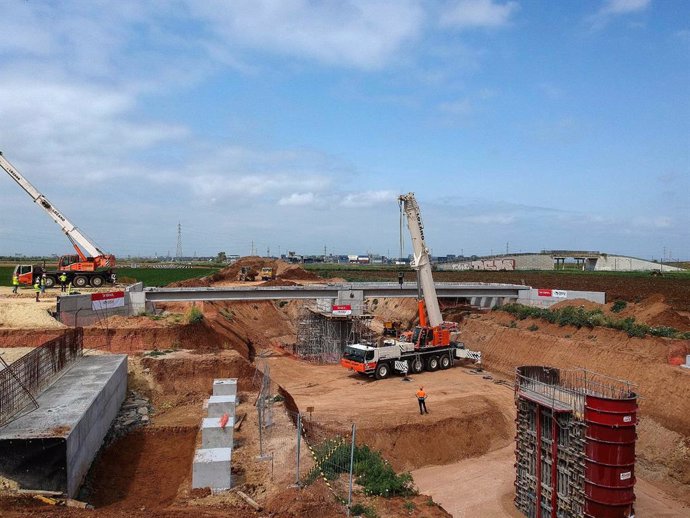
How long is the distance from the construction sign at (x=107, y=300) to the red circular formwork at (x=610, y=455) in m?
28.4

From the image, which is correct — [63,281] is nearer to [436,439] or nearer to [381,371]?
[381,371]

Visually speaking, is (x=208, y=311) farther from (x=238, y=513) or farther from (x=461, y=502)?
(x=238, y=513)

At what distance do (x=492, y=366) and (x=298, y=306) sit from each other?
25318mm

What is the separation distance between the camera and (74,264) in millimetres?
39750

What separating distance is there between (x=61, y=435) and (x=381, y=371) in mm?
22333

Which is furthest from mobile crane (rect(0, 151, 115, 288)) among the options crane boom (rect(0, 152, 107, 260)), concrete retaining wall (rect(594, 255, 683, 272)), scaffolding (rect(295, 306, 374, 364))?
concrete retaining wall (rect(594, 255, 683, 272))

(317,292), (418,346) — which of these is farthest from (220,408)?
(317,292)

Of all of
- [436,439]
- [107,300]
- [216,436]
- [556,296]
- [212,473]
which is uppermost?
[556,296]

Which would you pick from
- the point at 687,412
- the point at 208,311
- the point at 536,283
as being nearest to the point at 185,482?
the point at 687,412

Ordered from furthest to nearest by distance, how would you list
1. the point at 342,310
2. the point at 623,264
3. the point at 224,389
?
the point at 623,264
the point at 342,310
the point at 224,389

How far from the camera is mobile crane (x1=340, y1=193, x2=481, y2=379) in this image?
107ft

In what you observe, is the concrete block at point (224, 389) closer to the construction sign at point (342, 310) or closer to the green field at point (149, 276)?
the construction sign at point (342, 310)

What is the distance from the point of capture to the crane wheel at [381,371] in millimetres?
32719

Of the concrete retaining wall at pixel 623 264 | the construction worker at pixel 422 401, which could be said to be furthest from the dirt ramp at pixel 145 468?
the concrete retaining wall at pixel 623 264
